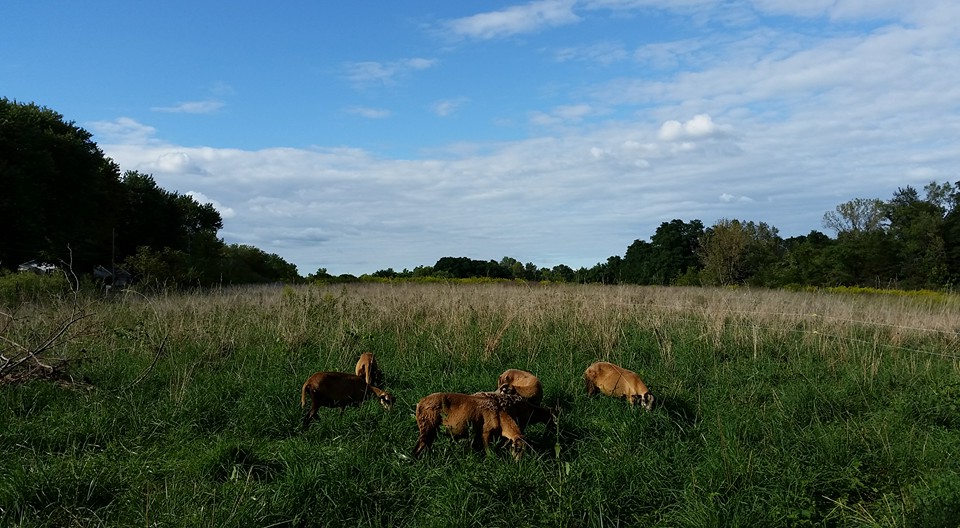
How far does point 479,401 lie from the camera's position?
396 centimetres

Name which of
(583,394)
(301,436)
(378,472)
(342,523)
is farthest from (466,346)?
(342,523)

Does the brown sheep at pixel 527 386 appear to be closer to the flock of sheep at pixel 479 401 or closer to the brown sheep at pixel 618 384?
the flock of sheep at pixel 479 401

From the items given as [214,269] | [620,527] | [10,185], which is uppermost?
[10,185]

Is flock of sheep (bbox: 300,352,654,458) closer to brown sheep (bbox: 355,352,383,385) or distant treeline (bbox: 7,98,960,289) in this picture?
brown sheep (bbox: 355,352,383,385)

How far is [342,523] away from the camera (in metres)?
3.27

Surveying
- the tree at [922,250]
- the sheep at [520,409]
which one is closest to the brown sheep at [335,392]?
the sheep at [520,409]

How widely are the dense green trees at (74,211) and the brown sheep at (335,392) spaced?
9.65 metres

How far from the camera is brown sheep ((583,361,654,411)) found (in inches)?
193

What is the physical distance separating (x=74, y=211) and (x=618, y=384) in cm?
2660

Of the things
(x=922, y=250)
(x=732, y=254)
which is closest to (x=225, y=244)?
(x=732, y=254)

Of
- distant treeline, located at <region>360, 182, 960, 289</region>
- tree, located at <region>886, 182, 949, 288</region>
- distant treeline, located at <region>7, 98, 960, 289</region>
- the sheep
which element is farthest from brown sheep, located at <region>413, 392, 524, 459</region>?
tree, located at <region>886, 182, 949, 288</region>

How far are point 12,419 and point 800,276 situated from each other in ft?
123

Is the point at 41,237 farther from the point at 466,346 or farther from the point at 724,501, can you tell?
the point at 724,501

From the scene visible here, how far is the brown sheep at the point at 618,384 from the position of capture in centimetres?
491
